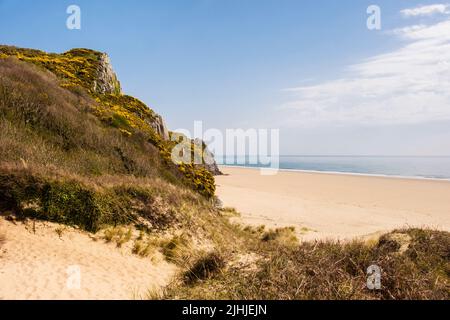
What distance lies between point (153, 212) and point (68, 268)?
3834 mm

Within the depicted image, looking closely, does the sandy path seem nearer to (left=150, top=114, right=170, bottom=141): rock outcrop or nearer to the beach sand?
the beach sand

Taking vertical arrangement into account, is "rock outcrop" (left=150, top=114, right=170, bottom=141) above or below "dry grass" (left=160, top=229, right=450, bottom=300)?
above

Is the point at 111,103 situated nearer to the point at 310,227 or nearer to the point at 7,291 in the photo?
the point at 310,227

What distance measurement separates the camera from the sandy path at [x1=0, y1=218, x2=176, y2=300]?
6332 mm

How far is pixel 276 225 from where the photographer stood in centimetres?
1897

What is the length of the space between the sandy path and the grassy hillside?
0.51 metres

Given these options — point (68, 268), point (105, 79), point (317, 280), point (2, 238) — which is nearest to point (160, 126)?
point (105, 79)

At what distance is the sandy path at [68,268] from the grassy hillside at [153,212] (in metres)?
0.51

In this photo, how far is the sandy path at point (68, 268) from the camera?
6.33m

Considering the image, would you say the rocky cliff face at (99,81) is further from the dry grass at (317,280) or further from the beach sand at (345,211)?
the dry grass at (317,280)

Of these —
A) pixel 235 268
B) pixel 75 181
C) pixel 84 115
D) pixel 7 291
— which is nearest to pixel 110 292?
pixel 7 291

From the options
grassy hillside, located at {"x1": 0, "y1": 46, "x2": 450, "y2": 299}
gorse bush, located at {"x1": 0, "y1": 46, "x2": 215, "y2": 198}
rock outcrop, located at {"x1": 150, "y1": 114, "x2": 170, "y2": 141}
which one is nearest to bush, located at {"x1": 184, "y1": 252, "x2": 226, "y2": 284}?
grassy hillside, located at {"x1": 0, "y1": 46, "x2": 450, "y2": 299}

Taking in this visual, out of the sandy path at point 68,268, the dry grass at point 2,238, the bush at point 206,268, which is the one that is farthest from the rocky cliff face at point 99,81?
the bush at point 206,268

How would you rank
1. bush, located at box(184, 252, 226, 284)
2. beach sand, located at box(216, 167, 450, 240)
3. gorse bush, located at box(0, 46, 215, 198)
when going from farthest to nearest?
1. beach sand, located at box(216, 167, 450, 240)
2. gorse bush, located at box(0, 46, 215, 198)
3. bush, located at box(184, 252, 226, 284)
